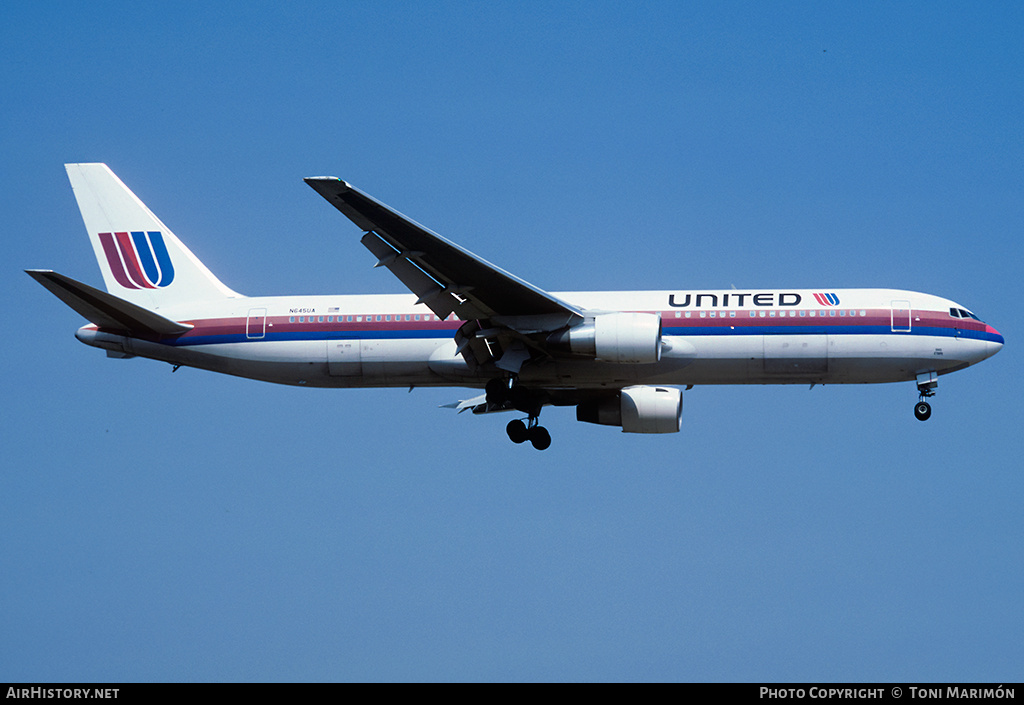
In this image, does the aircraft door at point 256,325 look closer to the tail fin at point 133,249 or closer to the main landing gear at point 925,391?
the tail fin at point 133,249

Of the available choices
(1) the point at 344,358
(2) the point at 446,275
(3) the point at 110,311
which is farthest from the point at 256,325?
(2) the point at 446,275

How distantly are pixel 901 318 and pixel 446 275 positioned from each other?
13644 mm

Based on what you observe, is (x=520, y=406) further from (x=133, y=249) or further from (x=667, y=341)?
(x=133, y=249)

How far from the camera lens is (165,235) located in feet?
148

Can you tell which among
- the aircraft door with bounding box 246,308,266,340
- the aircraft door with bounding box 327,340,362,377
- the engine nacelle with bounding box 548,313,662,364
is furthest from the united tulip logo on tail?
the engine nacelle with bounding box 548,313,662,364

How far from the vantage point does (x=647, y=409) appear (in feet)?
134

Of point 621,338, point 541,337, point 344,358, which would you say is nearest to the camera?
point 621,338

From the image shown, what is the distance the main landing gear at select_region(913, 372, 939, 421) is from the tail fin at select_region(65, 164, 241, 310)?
22.2m

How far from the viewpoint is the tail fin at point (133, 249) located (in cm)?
4372

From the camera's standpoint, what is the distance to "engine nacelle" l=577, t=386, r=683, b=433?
4078 centimetres

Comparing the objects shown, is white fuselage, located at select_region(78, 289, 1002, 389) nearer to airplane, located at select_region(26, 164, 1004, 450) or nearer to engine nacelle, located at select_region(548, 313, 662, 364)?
airplane, located at select_region(26, 164, 1004, 450)

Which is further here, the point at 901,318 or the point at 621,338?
the point at 901,318
